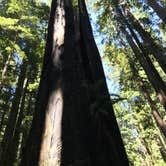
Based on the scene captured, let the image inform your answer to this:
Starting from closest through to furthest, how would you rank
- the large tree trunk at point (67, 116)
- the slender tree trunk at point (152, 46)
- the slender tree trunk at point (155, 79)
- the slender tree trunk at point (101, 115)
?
1. the large tree trunk at point (67, 116)
2. the slender tree trunk at point (101, 115)
3. the slender tree trunk at point (155, 79)
4. the slender tree trunk at point (152, 46)

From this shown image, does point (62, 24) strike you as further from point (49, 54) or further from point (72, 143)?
point (72, 143)

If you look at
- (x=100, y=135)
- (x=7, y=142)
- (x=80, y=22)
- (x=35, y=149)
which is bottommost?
(x=35, y=149)

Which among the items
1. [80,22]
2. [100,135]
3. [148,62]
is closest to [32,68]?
[148,62]

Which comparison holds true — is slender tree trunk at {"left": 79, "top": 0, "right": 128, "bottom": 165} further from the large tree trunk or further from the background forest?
the background forest

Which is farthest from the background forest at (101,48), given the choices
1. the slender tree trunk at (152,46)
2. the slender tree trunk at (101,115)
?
the slender tree trunk at (101,115)

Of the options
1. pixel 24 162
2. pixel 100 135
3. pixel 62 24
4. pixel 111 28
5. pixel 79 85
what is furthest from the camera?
pixel 111 28

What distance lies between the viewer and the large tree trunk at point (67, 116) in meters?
1.84

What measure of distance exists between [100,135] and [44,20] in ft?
56.3

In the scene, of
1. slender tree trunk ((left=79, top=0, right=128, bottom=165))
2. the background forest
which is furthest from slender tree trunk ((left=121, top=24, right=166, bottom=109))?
slender tree trunk ((left=79, top=0, right=128, bottom=165))

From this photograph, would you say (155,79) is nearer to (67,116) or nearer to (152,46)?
(152,46)

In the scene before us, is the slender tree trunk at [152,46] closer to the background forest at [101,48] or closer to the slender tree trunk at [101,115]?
the background forest at [101,48]

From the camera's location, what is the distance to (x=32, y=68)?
18.5 meters

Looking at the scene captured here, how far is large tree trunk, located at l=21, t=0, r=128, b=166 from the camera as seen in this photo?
1838mm

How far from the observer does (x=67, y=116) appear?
2041 millimetres
